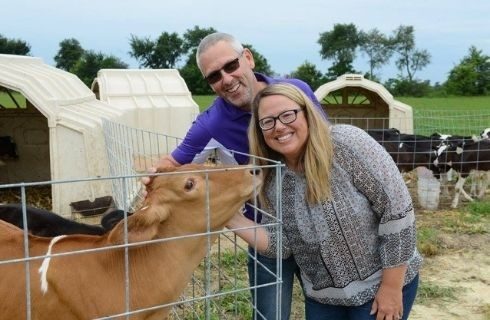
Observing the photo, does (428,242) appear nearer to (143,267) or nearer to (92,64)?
(143,267)

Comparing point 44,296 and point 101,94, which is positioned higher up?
point 101,94

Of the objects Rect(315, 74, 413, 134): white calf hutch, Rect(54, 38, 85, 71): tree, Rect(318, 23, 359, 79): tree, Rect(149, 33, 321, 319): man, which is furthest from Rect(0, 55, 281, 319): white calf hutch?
Rect(318, 23, 359, 79): tree

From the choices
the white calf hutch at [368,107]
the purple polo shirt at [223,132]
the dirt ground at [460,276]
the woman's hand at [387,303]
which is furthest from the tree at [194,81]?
the woman's hand at [387,303]

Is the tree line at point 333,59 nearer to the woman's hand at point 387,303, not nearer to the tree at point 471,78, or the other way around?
the tree at point 471,78

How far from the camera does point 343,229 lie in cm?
268

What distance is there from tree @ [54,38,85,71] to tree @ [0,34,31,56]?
4.37 m

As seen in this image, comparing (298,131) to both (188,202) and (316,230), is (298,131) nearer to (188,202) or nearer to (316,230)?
(316,230)

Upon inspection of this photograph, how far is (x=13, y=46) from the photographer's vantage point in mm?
73938

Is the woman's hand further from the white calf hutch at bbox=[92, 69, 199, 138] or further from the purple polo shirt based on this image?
→ the white calf hutch at bbox=[92, 69, 199, 138]

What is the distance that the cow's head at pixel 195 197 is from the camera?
275cm

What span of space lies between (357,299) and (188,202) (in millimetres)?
1012

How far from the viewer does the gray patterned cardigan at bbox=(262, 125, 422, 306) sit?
261 cm

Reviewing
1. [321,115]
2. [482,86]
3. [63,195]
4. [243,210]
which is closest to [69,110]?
[63,195]

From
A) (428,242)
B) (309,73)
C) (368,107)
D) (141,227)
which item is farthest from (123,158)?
(309,73)
